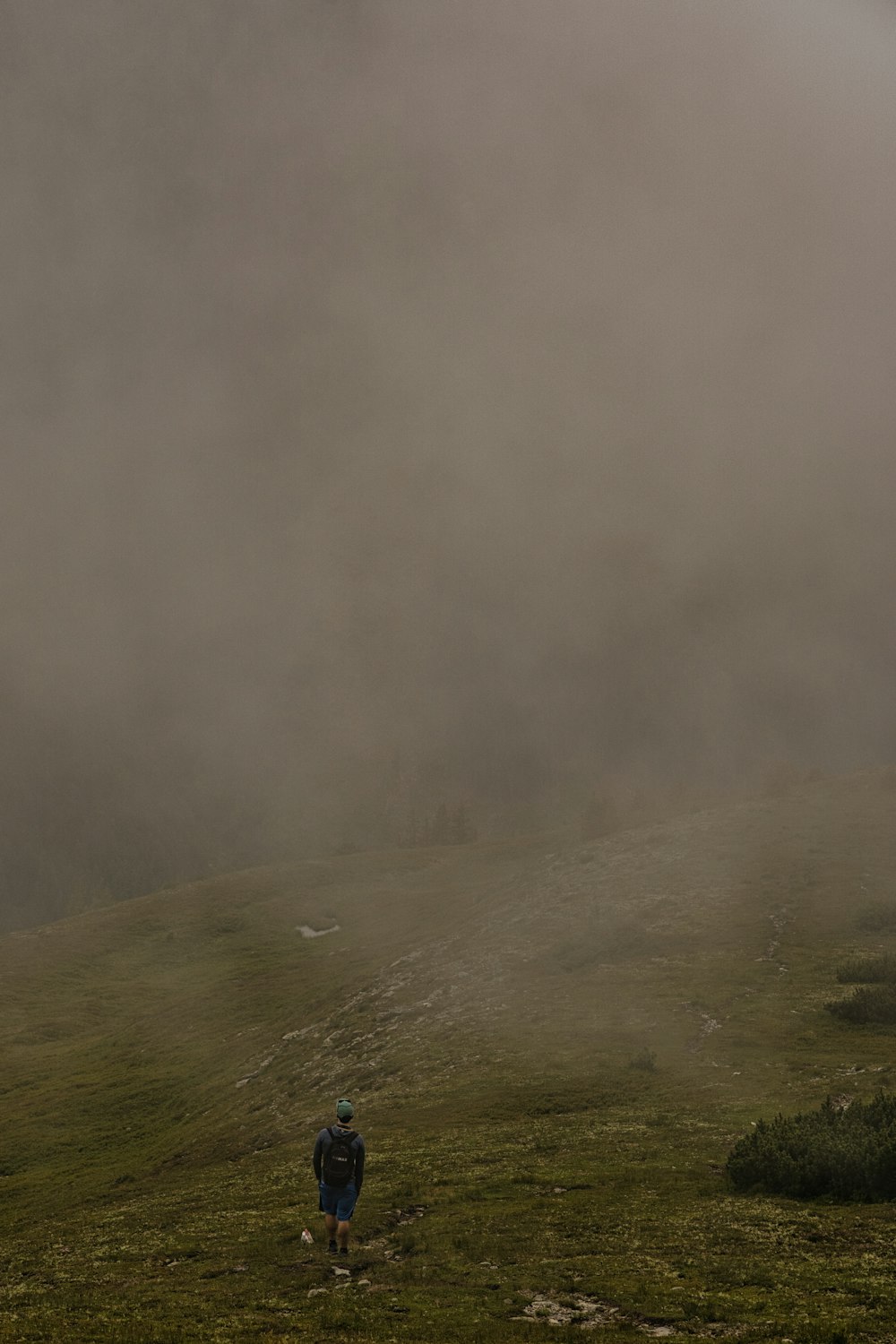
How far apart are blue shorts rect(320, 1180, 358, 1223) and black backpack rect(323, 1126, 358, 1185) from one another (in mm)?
297

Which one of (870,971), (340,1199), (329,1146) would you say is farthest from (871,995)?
(329,1146)

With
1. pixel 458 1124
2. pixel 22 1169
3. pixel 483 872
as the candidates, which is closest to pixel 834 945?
pixel 458 1124

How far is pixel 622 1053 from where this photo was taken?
5972 cm

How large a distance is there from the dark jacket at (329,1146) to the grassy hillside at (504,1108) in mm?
2768

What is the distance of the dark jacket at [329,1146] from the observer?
28953 mm

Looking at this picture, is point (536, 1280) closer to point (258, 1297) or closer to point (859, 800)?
point (258, 1297)

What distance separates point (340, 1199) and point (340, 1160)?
1.74m

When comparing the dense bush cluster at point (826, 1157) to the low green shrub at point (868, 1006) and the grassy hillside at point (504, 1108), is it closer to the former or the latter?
the grassy hillside at point (504, 1108)

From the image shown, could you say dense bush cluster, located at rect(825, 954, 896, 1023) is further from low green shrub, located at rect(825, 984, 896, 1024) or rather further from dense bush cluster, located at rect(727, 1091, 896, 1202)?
dense bush cluster, located at rect(727, 1091, 896, 1202)

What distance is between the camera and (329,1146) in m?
29.1

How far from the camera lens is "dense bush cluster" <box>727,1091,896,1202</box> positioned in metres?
33.4

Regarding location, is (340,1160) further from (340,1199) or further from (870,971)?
(870,971)

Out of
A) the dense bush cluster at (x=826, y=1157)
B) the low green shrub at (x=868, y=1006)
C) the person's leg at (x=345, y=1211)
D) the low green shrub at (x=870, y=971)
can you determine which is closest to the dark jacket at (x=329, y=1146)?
the person's leg at (x=345, y=1211)

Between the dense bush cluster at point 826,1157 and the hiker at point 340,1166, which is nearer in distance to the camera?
the hiker at point 340,1166
